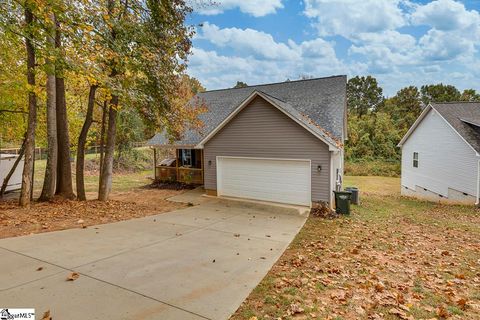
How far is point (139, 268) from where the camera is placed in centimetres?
521

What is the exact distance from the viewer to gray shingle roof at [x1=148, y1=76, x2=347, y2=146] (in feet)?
46.3

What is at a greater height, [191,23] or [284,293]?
[191,23]

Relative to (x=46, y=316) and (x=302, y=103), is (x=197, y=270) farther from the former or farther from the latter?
(x=302, y=103)

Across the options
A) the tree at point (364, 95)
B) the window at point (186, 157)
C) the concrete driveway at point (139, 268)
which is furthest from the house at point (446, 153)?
the tree at point (364, 95)

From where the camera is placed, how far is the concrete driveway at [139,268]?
3.89 metres

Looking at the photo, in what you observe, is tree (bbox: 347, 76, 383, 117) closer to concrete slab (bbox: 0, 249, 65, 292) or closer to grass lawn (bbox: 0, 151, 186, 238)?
grass lawn (bbox: 0, 151, 186, 238)

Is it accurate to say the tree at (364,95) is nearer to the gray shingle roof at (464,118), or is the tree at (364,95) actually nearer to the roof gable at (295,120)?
the gray shingle roof at (464,118)

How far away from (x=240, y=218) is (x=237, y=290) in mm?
5750

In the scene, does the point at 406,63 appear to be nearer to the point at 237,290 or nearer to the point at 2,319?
the point at 237,290

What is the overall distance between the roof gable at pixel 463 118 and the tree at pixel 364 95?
103 feet

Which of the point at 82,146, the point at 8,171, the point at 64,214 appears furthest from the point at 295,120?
the point at 8,171

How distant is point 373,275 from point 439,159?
1630 centimetres

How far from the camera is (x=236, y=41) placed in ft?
75.9

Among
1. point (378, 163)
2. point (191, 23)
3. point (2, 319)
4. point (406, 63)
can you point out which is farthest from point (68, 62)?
point (378, 163)
